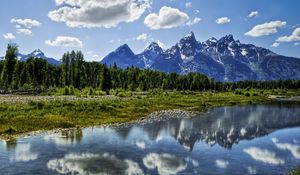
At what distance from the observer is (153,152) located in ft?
107

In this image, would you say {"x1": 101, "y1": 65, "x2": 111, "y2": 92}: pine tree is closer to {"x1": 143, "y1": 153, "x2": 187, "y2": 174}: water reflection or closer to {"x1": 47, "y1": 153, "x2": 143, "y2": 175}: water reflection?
{"x1": 143, "y1": 153, "x2": 187, "y2": 174}: water reflection

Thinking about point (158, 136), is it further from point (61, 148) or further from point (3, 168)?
point (3, 168)

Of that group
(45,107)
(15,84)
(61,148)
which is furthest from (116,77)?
(61,148)

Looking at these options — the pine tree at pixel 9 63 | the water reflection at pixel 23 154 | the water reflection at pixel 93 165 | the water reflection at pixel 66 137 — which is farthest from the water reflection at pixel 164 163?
the pine tree at pixel 9 63

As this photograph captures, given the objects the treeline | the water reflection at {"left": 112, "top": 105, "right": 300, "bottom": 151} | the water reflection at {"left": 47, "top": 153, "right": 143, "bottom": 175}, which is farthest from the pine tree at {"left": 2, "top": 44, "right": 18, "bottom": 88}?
the water reflection at {"left": 47, "top": 153, "right": 143, "bottom": 175}

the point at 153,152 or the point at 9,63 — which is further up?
the point at 9,63

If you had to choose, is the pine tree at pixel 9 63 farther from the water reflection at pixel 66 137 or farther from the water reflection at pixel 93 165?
the water reflection at pixel 93 165

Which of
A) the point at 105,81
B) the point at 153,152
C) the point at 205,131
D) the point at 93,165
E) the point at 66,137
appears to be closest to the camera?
the point at 93,165

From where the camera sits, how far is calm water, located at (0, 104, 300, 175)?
2605 cm

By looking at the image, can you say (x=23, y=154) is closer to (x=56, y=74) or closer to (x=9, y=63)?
(x=9, y=63)

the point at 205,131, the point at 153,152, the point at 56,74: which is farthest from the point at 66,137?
the point at 56,74

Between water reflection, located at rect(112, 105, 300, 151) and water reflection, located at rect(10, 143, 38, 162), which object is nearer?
water reflection, located at rect(10, 143, 38, 162)

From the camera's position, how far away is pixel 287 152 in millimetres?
35031

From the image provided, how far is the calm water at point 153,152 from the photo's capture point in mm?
26047
